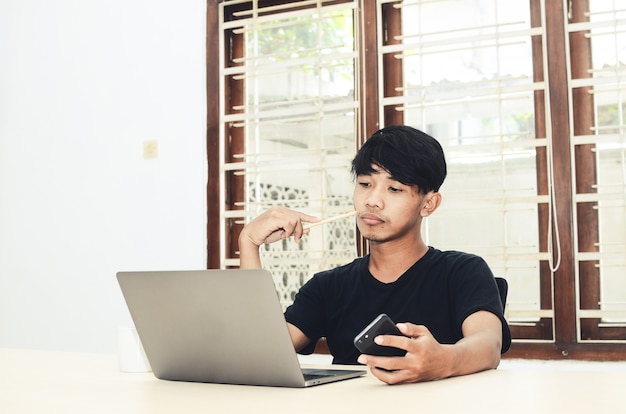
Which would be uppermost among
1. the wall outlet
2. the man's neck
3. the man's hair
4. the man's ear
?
the wall outlet

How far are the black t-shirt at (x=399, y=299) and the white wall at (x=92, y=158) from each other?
1425 mm

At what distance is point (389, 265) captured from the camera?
183 cm

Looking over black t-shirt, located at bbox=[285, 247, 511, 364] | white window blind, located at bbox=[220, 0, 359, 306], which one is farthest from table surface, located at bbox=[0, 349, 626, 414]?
white window blind, located at bbox=[220, 0, 359, 306]

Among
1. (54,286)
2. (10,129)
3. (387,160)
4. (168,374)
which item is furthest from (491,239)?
(10,129)

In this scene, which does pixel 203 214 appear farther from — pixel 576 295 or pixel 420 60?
pixel 576 295

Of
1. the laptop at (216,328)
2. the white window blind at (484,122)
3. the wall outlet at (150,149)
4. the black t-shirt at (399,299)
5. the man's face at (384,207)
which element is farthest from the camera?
the wall outlet at (150,149)

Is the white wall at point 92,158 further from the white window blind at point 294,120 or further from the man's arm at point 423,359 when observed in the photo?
the man's arm at point 423,359

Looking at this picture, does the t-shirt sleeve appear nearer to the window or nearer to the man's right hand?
the man's right hand

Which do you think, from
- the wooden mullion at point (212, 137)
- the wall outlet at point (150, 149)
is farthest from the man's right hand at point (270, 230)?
the wall outlet at point (150, 149)

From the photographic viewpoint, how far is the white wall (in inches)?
132

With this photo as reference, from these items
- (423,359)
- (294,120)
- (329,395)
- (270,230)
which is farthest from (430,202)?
(294,120)

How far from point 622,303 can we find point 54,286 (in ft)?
8.11

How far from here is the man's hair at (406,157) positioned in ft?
5.83

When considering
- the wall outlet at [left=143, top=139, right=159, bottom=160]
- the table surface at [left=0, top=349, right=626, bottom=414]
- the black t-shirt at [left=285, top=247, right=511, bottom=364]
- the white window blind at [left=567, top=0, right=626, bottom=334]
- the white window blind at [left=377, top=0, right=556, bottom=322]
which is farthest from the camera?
the wall outlet at [left=143, top=139, right=159, bottom=160]
